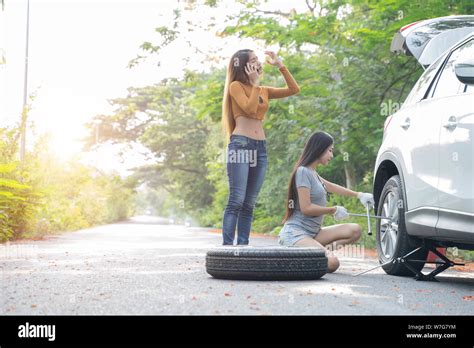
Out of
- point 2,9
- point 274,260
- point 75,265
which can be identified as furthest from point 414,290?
point 2,9

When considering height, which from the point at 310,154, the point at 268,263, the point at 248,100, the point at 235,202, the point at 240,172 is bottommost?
the point at 268,263

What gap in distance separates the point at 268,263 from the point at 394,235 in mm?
1478

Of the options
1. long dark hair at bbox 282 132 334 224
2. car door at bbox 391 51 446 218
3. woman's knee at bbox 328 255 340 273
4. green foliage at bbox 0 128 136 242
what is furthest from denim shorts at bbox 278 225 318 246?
green foliage at bbox 0 128 136 242

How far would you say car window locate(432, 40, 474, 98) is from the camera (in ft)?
20.5

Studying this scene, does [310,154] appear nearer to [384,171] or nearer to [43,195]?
[384,171]

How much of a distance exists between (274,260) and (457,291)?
1418mm

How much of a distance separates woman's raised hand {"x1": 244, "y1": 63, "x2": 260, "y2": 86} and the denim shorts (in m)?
Answer: 1.49

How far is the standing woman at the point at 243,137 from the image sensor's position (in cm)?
750

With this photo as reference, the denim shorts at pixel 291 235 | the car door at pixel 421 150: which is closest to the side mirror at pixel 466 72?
the car door at pixel 421 150

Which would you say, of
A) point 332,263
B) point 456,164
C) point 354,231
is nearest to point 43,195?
point 354,231

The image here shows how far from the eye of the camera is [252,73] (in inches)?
301

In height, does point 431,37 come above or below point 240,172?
above

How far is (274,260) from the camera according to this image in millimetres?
6133
